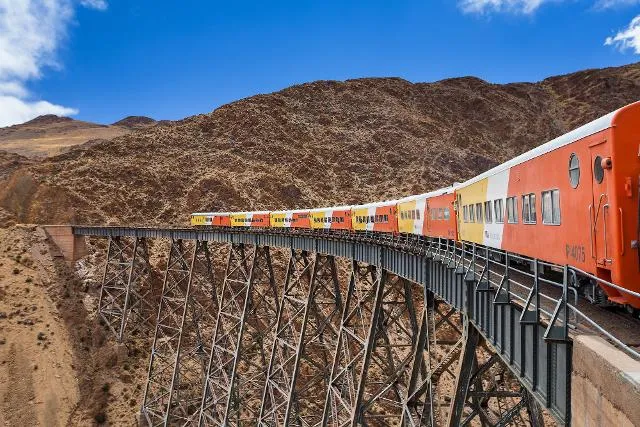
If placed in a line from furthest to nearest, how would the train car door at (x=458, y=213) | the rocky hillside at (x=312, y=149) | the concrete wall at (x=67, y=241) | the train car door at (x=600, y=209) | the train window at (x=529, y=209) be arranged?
1. the rocky hillside at (x=312, y=149)
2. the concrete wall at (x=67, y=241)
3. the train car door at (x=458, y=213)
4. the train window at (x=529, y=209)
5. the train car door at (x=600, y=209)

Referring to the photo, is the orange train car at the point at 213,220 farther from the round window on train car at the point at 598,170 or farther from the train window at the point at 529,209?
the round window on train car at the point at 598,170

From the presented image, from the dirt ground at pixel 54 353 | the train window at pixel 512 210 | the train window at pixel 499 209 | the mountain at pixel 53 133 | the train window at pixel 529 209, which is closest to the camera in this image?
the train window at pixel 529 209

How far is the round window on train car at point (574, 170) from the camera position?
25.8 feet

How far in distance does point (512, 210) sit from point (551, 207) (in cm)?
222

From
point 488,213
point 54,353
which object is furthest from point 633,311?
point 54,353

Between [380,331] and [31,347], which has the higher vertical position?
[380,331]

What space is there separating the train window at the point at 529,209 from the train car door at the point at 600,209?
2351 mm

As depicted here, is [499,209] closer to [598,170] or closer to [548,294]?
[548,294]

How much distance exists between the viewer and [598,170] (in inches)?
285

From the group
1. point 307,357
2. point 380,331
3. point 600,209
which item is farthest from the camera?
point 307,357

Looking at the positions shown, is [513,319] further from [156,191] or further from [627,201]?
[156,191]

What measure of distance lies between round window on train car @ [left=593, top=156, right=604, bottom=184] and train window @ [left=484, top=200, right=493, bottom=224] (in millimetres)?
5402

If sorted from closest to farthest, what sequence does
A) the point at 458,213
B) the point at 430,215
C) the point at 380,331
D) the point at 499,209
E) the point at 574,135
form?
1. the point at 574,135
2. the point at 499,209
3. the point at 458,213
4. the point at 380,331
5. the point at 430,215

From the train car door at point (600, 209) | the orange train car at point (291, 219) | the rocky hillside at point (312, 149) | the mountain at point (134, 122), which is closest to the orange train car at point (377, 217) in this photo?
the orange train car at point (291, 219)
